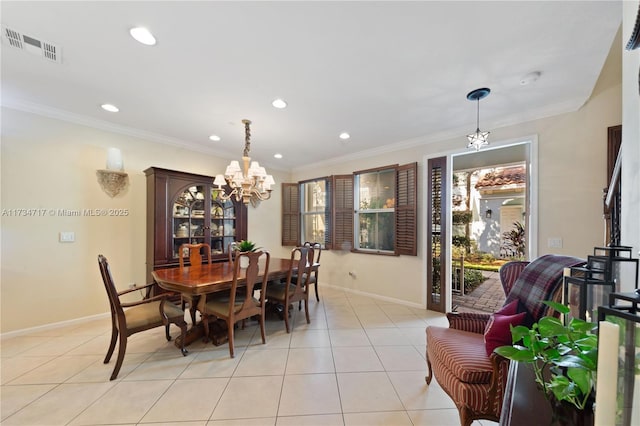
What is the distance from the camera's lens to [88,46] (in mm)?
1756

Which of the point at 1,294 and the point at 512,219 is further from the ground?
the point at 512,219

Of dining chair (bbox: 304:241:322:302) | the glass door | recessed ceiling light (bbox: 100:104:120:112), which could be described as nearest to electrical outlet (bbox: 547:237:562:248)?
the glass door

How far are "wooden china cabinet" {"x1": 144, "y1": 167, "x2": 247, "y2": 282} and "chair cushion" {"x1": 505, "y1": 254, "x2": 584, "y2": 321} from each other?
3774 millimetres

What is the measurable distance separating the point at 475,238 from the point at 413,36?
6.64 meters

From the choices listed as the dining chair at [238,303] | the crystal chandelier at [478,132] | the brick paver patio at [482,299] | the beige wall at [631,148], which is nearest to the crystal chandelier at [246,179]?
the dining chair at [238,303]

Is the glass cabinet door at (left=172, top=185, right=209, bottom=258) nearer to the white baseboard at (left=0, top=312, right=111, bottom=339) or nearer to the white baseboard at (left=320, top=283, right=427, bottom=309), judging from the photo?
the white baseboard at (left=0, top=312, right=111, bottom=339)

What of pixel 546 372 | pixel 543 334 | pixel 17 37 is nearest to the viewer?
pixel 543 334

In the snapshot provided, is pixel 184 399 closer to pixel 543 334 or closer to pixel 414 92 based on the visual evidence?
pixel 543 334

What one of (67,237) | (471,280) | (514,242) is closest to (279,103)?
Result: (67,237)

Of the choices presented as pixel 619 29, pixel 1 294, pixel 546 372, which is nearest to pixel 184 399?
pixel 546 372

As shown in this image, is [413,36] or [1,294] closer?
[413,36]

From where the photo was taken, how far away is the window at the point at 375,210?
412 centimetres

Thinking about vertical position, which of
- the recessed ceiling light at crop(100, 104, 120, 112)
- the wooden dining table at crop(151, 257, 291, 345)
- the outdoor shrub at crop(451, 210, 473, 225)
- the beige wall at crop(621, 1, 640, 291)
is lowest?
the wooden dining table at crop(151, 257, 291, 345)

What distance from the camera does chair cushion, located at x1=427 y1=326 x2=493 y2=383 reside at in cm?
133
